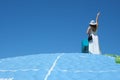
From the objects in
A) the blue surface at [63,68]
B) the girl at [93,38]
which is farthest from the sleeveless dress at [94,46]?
the blue surface at [63,68]

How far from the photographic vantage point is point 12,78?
1591cm

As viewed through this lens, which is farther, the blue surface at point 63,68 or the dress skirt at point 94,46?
the dress skirt at point 94,46

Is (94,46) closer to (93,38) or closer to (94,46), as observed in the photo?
(94,46)

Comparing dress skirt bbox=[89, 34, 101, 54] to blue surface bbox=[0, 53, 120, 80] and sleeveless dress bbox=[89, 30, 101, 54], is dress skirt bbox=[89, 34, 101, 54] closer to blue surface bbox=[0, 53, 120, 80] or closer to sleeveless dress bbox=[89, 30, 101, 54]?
sleeveless dress bbox=[89, 30, 101, 54]

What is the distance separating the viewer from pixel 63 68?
1670cm

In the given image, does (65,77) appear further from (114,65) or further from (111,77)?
(114,65)

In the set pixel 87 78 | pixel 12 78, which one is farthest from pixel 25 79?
pixel 87 78

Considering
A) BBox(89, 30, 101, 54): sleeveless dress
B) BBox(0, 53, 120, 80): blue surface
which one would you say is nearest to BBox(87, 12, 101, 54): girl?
BBox(89, 30, 101, 54): sleeveless dress

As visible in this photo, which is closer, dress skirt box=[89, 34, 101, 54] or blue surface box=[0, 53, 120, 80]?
blue surface box=[0, 53, 120, 80]

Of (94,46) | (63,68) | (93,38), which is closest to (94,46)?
(94,46)

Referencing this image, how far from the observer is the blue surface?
610 inches

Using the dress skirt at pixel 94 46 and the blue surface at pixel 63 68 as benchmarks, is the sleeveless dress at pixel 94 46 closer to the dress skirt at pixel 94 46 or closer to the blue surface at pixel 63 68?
the dress skirt at pixel 94 46

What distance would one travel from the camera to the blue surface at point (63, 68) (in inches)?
610

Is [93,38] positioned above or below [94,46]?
above
